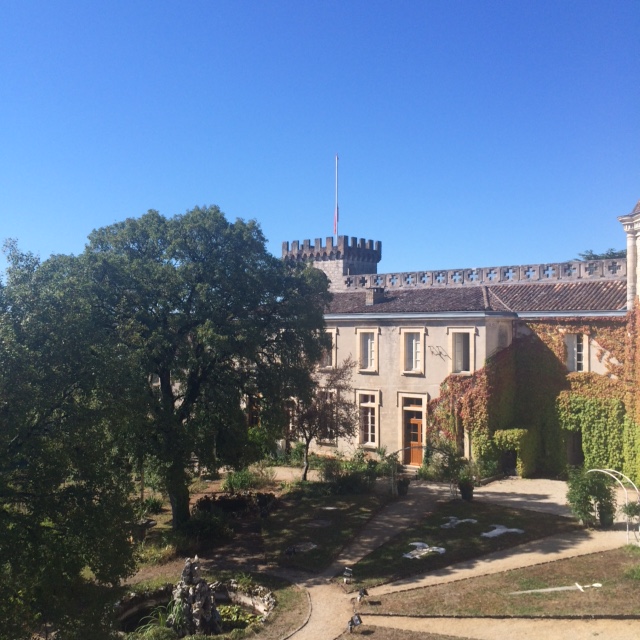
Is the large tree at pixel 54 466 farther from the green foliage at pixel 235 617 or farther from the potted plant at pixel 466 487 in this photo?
the potted plant at pixel 466 487

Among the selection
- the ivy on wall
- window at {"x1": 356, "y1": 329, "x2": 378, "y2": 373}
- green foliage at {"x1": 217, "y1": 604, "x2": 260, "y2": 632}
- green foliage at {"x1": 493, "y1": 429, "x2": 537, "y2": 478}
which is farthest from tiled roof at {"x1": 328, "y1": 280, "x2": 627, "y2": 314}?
green foliage at {"x1": 217, "y1": 604, "x2": 260, "y2": 632}

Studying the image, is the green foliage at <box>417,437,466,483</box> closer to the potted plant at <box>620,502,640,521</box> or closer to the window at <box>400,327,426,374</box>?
the window at <box>400,327,426,374</box>

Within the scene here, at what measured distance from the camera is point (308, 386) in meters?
20.5

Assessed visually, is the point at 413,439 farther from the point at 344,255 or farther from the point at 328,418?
the point at 344,255

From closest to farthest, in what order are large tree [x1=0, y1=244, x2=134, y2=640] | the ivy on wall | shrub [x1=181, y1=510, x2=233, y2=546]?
large tree [x1=0, y1=244, x2=134, y2=640]
shrub [x1=181, y1=510, x2=233, y2=546]
the ivy on wall

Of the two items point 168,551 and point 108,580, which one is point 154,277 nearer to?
point 168,551

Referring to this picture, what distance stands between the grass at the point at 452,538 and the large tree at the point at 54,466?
6.49 meters

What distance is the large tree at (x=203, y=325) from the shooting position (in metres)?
17.3

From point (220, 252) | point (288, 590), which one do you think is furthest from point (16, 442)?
point (220, 252)

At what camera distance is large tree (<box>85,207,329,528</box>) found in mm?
17328

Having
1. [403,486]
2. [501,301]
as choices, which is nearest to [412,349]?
[501,301]

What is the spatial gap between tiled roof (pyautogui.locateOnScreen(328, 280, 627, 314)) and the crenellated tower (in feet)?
39.9

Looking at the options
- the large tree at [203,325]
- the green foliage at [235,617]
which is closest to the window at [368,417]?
the large tree at [203,325]

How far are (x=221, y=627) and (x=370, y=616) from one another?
305 centimetres
